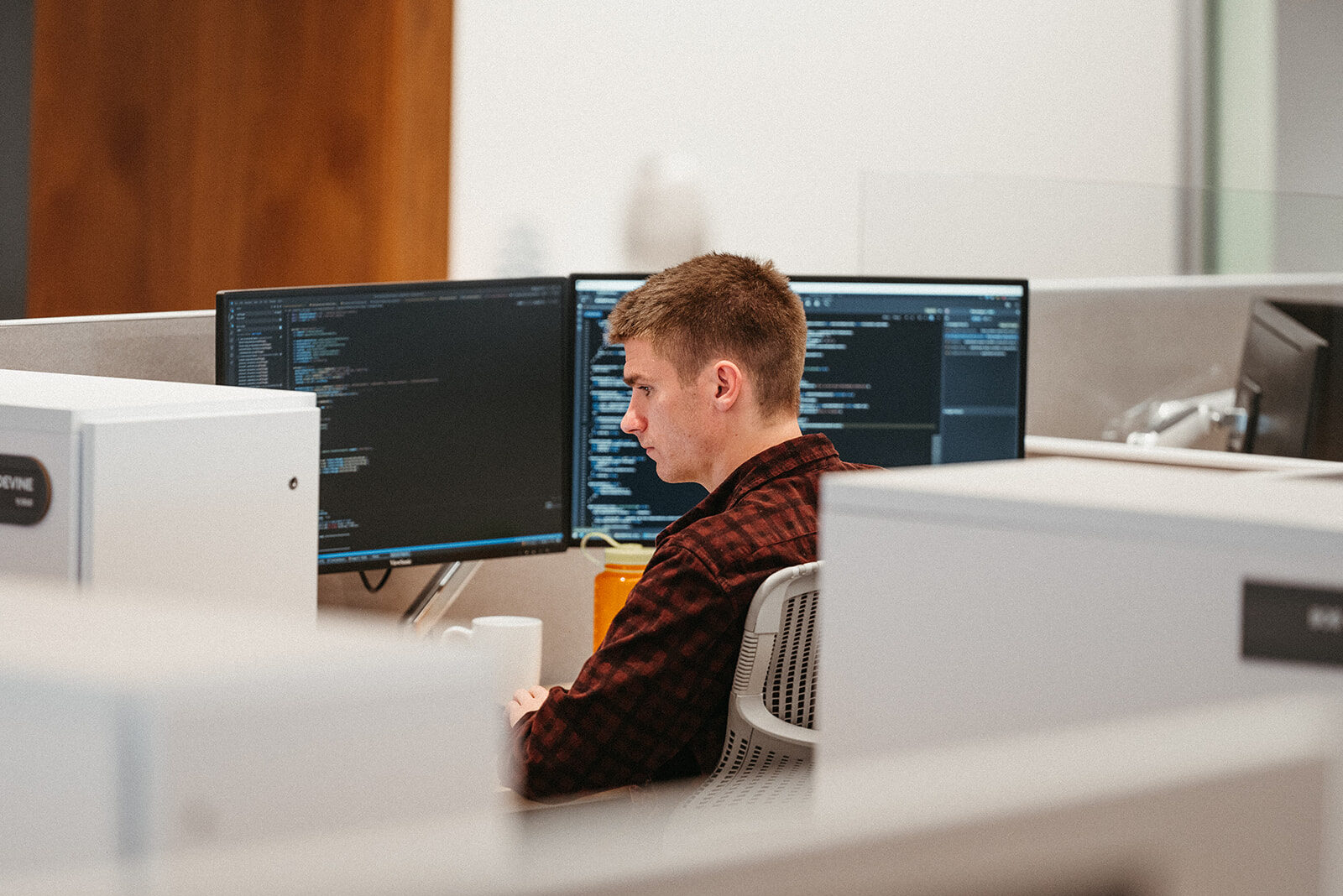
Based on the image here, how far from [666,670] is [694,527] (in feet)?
0.47

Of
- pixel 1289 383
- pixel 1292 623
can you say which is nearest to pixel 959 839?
pixel 1292 623

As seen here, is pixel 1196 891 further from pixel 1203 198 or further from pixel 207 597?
pixel 1203 198

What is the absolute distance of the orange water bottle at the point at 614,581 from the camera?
6.48 feet

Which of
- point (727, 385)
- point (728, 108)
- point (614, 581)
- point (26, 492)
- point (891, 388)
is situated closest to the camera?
point (26, 492)

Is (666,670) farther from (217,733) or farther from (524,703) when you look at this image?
(217,733)

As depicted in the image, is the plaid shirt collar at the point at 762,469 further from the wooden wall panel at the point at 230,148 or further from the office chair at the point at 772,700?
the wooden wall panel at the point at 230,148

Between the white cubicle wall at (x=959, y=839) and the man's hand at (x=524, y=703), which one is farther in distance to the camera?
the man's hand at (x=524, y=703)

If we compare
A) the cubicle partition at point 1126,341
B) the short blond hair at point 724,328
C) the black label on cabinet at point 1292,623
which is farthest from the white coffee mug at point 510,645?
the cubicle partition at point 1126,341

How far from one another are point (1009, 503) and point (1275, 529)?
0.11 m

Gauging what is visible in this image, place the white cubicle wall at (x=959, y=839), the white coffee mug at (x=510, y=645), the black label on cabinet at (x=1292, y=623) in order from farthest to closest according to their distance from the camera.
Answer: the white coffee mug at (x=510, y=645) → the black label on cabinet at (x=1292, y=623) → the white cubicle wall at (x=959, y=839)

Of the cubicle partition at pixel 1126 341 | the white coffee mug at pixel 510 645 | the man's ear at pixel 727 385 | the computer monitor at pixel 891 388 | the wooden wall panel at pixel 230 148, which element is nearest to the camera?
the man's ear at pixel 727 385

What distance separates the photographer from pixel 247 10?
418 cm

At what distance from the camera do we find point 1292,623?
0.60 metres

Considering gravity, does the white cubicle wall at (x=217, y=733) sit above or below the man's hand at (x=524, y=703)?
above
